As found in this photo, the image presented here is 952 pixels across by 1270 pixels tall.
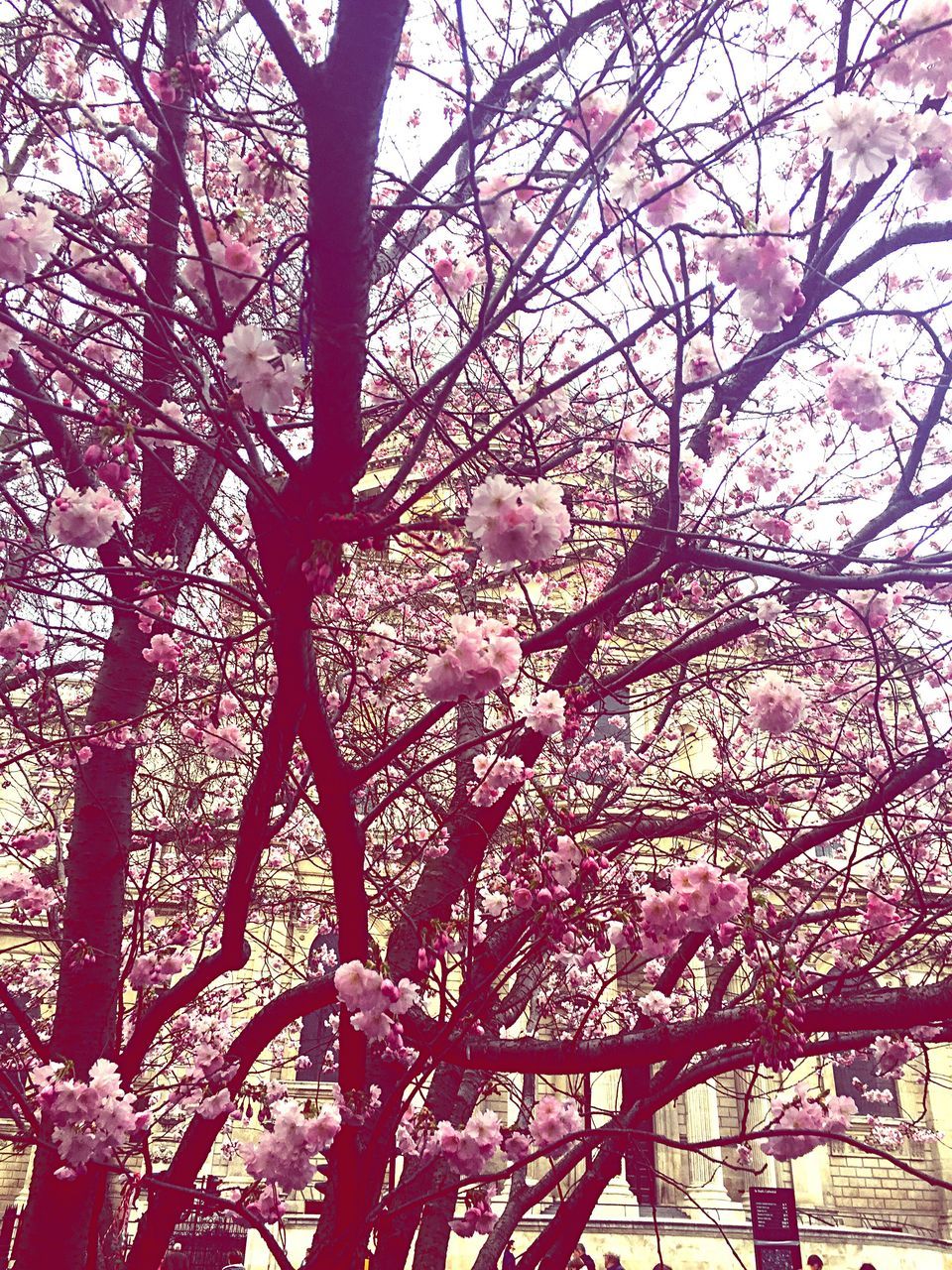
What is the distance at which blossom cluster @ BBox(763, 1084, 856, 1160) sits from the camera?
408 centimetres

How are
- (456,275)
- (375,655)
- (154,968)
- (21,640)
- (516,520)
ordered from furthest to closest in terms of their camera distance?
(375,655) < (154,968) < (21,640) < (456,275) < (516,520)

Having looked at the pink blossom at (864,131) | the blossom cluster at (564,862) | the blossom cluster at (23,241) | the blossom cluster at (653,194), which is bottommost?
the blossom cluster at (564,862)

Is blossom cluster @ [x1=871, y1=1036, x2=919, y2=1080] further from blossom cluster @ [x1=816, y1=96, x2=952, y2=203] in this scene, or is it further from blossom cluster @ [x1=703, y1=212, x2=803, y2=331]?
blossom cluster @ [x1=816, y1=96, x2=952, y2=203]

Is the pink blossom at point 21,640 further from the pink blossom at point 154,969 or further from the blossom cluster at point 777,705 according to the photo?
the blossom cluster at point 777,705

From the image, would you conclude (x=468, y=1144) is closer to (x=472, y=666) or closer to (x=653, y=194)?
(x=472, y=666)

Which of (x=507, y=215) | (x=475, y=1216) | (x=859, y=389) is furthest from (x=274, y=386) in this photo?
(x=475, y=1216)

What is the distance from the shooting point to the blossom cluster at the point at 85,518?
293 centimetres

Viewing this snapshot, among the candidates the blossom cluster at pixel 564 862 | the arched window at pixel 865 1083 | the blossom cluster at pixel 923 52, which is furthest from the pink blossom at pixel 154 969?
the arched window at pixel 865 1083

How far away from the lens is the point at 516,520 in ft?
7.94

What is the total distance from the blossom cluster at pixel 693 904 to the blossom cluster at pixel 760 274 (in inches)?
69.5

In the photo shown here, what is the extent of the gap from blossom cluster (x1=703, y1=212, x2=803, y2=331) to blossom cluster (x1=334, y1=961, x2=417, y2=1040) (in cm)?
231

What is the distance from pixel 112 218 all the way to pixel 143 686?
2333 millimetres

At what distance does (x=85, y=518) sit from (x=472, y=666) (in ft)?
4.09

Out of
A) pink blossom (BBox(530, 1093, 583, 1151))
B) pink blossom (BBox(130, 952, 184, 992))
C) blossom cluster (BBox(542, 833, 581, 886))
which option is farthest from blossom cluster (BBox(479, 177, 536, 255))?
pink blossom (BBox(130, 952, 184, 992))
